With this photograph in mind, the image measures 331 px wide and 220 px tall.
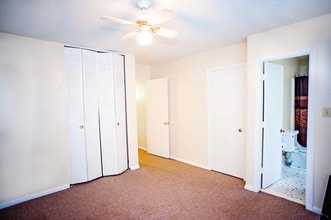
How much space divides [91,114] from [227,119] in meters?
2.51

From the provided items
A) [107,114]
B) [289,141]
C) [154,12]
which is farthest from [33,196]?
[289,141]

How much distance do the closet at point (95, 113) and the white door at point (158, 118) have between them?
1158 millimetres

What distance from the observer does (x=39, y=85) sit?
116 inches

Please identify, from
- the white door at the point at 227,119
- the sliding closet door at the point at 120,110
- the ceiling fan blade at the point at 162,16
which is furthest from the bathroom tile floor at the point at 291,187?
the ceiling fan blade at the point at 162,16

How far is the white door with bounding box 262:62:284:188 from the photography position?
2990 mm

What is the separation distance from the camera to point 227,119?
144 inches

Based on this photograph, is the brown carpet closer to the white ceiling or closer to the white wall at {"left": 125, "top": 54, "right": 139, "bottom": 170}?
the white wall at {"left": 125, "top": 54, "right": 139, "bottom": 170}

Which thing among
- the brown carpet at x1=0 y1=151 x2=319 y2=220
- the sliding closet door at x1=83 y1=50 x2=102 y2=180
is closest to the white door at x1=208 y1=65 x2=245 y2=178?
the brown carpet at x1=0 y1=151 x2=319 y2=220

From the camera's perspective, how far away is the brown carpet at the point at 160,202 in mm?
2416

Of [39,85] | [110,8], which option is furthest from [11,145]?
[110,8]

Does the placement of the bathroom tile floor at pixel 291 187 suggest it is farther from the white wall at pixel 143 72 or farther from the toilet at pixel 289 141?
the white wall at pixel 143 72

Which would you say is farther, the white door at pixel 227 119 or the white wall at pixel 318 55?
the white door at pixel 227 119

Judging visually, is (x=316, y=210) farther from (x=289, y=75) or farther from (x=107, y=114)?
(x=107, y=114)

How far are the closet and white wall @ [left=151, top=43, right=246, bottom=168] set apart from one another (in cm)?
128
